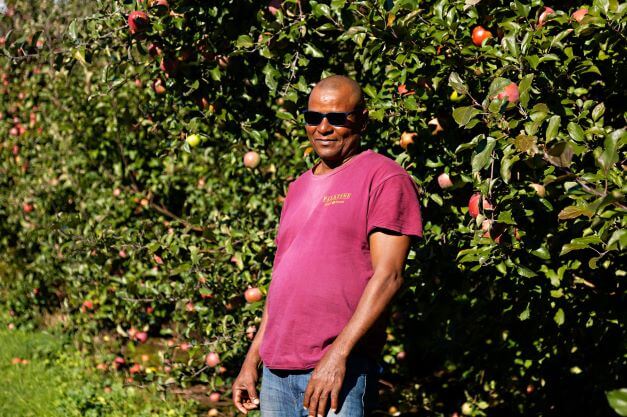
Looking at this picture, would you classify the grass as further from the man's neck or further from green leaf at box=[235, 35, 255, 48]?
the man's neck

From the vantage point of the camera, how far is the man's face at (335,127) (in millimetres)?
2131

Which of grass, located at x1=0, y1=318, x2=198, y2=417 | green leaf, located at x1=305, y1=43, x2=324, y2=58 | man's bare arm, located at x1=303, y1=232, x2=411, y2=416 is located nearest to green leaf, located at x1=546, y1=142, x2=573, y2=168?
man's bare arm, located at x1=303, y1=232, x2=411, y2=416

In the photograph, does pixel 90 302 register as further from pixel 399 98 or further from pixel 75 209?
pixel 399 98

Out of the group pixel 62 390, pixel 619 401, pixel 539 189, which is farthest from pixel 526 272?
pixel 62 390

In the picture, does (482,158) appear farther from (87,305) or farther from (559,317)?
(87,305)

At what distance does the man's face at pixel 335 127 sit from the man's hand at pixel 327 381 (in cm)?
59

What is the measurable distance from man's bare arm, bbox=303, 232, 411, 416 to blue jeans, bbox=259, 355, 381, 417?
47 millimetres

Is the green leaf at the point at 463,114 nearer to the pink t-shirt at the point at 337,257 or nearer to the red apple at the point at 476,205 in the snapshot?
the pink t-shirt at the point at 337,257

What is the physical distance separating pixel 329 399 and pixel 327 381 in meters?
0.06

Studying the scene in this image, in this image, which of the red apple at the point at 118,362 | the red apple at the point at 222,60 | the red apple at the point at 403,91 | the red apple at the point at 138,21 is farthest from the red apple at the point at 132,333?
the red apple at the point at 403,91

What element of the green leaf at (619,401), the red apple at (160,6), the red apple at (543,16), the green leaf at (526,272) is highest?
the red apple at (160,6)

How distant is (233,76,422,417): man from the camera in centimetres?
191

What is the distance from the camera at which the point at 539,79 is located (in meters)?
2.47

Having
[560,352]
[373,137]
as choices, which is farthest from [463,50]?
[560,352]
